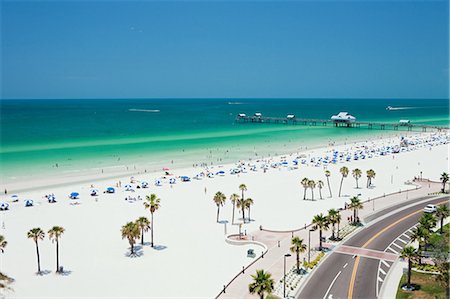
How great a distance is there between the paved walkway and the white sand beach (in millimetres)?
1666

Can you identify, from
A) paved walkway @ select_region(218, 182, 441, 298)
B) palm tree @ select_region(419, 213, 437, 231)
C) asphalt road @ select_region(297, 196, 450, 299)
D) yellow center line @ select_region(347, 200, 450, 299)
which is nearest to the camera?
asphalt road @ select_region(297, 196, 450, 299)

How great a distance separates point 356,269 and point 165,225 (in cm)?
2231

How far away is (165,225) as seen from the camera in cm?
4688

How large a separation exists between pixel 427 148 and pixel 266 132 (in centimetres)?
6495

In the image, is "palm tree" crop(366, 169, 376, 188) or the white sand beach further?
"palm tree" crop(366, 169, 376, 188)

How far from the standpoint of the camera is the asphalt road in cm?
2997

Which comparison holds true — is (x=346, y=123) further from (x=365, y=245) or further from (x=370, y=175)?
(x=365, y=245)

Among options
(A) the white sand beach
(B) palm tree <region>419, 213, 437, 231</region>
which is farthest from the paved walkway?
(B) palm tree <region>419, 213, 437, 231</region>

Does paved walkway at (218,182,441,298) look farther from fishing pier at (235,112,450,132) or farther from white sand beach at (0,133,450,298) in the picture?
fishing pier at (235,112,450,132)

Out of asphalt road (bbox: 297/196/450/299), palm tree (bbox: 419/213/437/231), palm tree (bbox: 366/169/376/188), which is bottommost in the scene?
asphalt road (bbox: 297/196/450/299)

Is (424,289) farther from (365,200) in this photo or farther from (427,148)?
(427,148)

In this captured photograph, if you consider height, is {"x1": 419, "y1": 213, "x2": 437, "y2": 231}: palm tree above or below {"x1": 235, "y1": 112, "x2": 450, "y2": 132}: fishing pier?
below

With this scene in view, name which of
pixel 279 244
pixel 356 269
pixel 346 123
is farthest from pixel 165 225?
pixel 346 123

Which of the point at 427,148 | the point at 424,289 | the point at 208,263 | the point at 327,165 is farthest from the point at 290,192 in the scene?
the point at 427,148
